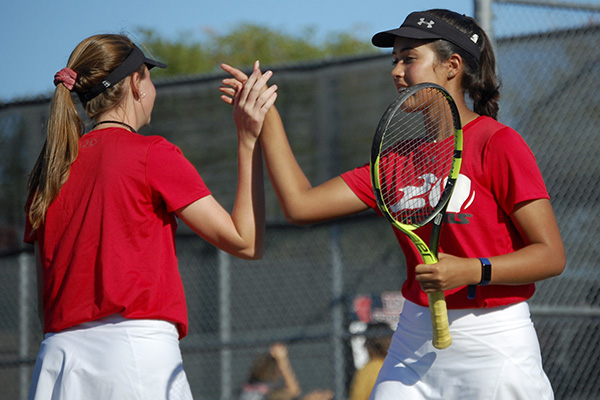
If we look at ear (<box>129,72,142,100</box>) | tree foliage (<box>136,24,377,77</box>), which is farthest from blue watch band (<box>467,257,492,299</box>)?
tree foliage (<box>136,24,377,77</box>)

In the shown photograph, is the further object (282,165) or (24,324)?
(24,324)

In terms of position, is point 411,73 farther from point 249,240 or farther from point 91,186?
point 91,186

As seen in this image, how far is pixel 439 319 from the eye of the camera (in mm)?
2152

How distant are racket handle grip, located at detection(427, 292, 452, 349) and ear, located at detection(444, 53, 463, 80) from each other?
2.49ft

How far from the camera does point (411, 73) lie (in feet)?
8.21

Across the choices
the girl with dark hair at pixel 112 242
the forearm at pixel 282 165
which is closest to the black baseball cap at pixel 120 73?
the girl with dark hair at pixel 112 242

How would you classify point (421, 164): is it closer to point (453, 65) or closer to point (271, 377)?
point (453, 65)

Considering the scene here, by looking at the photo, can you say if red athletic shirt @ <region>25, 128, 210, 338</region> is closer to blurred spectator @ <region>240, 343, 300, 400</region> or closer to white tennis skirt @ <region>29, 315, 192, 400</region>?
white tennis skirt @ <region>29, 315, 192, 400</region>

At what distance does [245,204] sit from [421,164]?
1.80ft

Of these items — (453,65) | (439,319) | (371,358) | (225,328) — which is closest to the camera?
(439,319)

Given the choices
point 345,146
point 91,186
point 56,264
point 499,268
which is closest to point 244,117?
point 91,186

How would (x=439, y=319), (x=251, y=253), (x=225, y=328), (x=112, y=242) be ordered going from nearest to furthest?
(x=439, y=319) → (x=112, y=242) → (x=251, y=253) → (x=225, y=328)

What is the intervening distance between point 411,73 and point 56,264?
1212 mm

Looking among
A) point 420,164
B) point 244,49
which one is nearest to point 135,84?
point 420,164
